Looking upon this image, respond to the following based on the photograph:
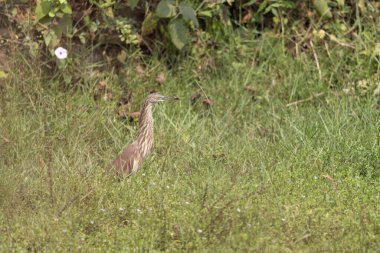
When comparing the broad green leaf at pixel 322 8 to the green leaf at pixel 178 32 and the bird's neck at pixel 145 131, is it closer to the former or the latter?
the green leaf at pixel 178 32

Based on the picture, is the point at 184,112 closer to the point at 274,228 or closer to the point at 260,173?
the point at 260,173

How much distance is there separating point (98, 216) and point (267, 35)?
3517mm

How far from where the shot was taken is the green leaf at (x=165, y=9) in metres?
8.48

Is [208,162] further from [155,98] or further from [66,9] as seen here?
[66,9]

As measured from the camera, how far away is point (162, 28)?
8.92 m

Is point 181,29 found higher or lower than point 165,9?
lower

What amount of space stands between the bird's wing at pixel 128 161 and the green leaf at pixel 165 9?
157 cm

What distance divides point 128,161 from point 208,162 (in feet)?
1.99

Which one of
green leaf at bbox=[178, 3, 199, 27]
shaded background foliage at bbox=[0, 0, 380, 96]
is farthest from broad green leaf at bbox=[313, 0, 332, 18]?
green leaf at bbox=[178, 3, 199, 27]

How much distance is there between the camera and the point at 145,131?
7477 mm

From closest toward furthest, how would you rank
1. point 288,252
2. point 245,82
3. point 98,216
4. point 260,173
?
point 288,252 → point 98,216 → point 260,173 → point 245,82

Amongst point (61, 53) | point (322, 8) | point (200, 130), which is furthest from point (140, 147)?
point (322, 8)

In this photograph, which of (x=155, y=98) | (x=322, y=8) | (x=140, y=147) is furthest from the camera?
(x=322, y=8)

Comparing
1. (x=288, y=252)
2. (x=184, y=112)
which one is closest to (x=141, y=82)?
(x=184, y=112)
